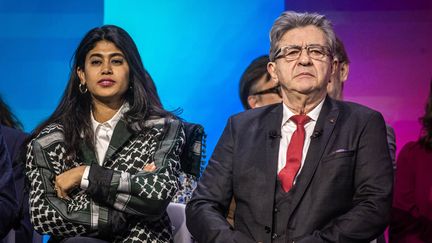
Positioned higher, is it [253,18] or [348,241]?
[253,18]

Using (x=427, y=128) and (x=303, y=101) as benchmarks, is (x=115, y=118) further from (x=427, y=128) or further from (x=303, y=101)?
(x=427, y=128)

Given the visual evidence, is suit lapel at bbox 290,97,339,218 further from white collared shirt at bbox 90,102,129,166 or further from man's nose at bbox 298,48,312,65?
white collared shirt at bbox 90,102,129,166

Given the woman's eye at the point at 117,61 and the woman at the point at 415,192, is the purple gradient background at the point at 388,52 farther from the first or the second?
the woman's eye at the point at 117,61

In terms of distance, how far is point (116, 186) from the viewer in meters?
4.21

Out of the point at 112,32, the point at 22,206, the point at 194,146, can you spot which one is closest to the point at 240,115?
the point at 194,146

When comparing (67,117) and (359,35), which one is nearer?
(67,117)

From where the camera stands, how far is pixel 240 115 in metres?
4.19

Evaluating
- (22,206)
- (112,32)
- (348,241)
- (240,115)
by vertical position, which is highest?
(112,32)

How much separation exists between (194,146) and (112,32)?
83cm

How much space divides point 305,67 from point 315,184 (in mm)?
591

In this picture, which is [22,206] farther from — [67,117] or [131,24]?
[131,24]

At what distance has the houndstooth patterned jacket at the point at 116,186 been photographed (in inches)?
166

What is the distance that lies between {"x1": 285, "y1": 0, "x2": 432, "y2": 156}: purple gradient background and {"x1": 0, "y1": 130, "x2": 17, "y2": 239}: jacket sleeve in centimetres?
288

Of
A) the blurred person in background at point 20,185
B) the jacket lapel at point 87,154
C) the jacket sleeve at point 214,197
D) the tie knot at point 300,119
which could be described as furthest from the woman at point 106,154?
the tie knot at point 300,119
